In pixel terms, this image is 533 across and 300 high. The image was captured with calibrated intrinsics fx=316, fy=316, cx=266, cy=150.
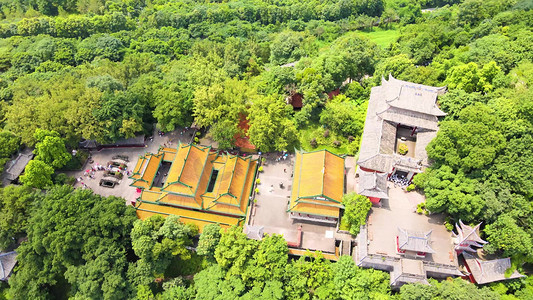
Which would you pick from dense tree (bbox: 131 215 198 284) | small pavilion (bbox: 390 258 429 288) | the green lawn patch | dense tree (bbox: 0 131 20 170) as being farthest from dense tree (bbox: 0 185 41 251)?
the green lawn patch

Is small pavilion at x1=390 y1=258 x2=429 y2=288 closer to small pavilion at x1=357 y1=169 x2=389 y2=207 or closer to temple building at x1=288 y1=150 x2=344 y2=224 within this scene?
small pavilion at x1=357 y1=169 x2=389 y2=207

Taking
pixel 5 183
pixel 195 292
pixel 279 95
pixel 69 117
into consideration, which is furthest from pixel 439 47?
pixel 5 183

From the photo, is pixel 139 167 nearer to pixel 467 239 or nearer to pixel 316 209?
pixel 316 209

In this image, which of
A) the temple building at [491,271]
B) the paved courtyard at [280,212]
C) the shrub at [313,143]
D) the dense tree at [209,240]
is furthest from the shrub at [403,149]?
the dense tree at [209,240]

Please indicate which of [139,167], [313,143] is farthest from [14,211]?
[313,143]

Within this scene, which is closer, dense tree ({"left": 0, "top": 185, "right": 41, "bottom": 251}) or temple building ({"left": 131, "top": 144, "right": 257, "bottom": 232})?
dense tree ({"left": 0, "top": 185, "right": 41, "bottom": 251})

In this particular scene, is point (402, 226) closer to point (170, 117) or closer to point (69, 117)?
point (170, 117)

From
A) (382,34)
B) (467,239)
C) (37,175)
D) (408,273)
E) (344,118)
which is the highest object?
(382,34)
